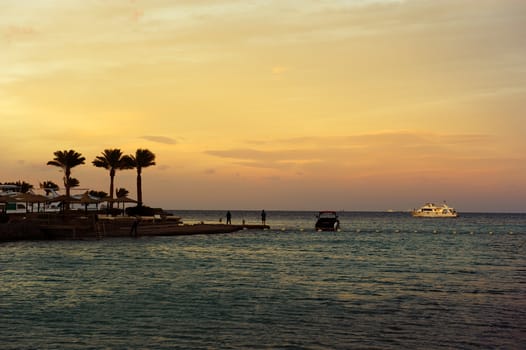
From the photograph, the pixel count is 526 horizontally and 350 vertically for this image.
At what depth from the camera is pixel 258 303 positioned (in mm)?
27719

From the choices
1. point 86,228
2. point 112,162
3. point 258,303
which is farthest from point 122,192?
point 258,303

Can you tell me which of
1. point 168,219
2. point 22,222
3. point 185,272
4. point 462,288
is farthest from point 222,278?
point 168,219

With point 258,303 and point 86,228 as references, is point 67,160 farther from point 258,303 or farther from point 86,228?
point 258,303

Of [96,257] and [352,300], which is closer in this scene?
[352,300]

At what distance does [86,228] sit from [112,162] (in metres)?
38.4

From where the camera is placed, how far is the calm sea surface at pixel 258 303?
67.1 feet

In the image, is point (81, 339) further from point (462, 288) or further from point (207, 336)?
point (462, 288)

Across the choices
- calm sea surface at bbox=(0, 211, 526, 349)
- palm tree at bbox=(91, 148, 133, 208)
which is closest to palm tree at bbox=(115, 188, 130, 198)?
palm tree at bbox=(91, 148, 133, 208)

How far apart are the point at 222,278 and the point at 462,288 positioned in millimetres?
13592

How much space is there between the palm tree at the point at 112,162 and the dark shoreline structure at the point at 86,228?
837 inches

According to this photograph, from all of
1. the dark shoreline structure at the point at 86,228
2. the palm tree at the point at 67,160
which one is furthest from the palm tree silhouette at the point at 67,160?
the dark shoreline structure at the point at 86,228

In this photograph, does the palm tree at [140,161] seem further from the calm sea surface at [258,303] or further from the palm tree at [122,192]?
the calm sea surface at [258,303]

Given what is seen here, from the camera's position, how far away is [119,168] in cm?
11438

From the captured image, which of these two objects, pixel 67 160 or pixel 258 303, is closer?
pixel 258 303
